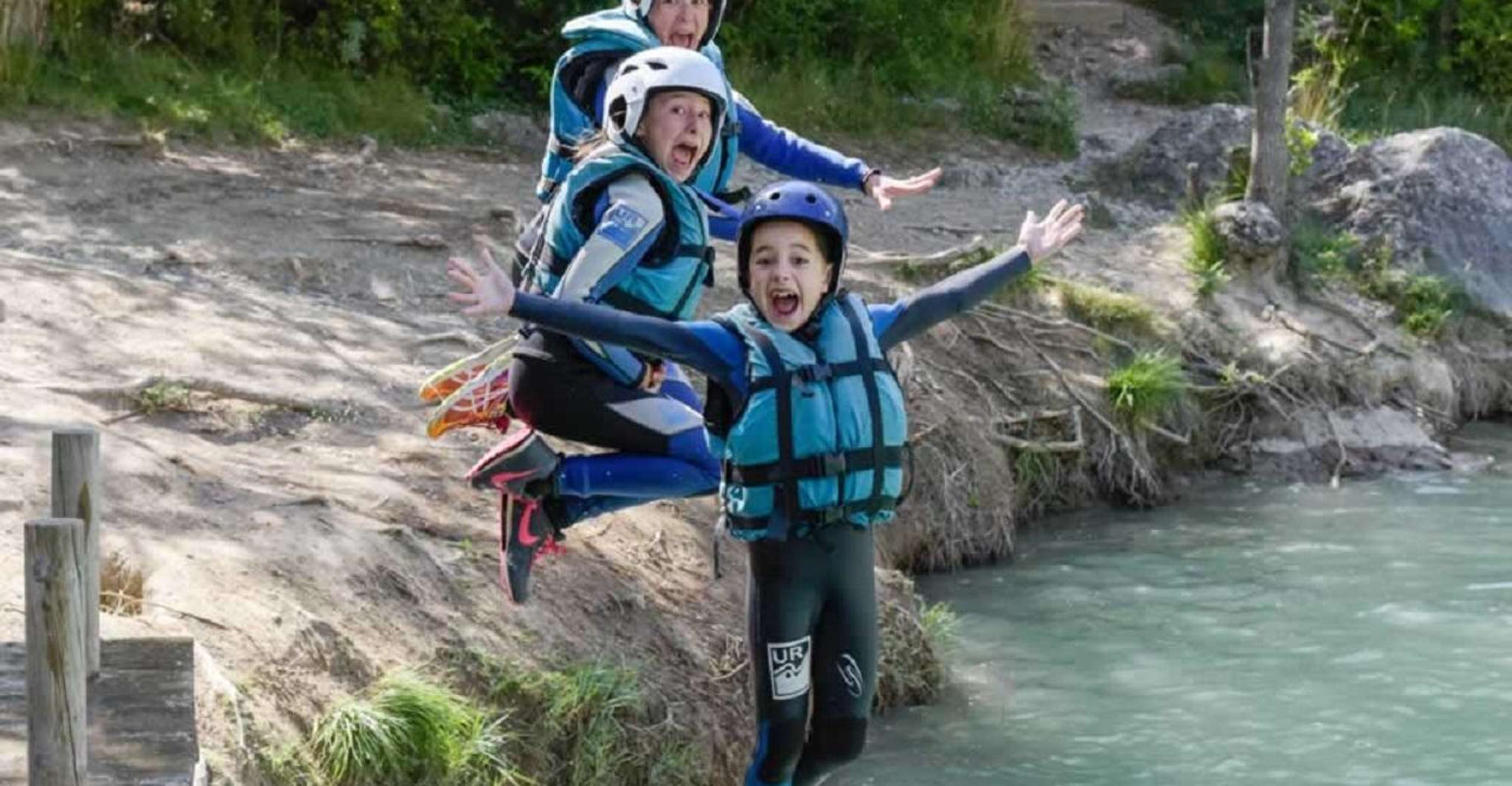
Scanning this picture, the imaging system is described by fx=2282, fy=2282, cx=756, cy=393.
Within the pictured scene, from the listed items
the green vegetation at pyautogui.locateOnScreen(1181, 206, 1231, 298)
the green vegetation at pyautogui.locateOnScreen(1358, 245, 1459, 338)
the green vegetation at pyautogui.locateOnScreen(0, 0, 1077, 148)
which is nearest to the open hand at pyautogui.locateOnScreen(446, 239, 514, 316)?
the green vegetation at pyautogui.locateOnScreen(0, 0, 1077, 148)

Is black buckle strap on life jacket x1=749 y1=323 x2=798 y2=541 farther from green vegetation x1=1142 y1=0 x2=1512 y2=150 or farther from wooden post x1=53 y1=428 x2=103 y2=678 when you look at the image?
green vegetation x1=1142 y1=0 x2=1512 y2=150

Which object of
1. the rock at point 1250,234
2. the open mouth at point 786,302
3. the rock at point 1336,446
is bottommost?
the rock at point 1336,446

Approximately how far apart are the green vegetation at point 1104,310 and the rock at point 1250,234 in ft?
3.25

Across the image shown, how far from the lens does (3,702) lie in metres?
5.09

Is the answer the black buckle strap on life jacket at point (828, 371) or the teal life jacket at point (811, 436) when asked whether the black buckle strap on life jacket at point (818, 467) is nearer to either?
the teal life jacket at point (811, 436)

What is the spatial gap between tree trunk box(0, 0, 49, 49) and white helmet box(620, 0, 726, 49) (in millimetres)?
6476

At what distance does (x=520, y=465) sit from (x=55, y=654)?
2111 mm

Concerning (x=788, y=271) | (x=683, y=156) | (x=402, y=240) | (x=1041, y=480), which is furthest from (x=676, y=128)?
(x=1041, y=480)

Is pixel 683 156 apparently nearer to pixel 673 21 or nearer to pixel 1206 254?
pixel 673 21

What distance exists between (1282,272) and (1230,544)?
2655 millimetres

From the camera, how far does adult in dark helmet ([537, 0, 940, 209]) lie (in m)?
6.35

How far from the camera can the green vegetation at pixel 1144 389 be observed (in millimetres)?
11344

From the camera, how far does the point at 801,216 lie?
5.38m

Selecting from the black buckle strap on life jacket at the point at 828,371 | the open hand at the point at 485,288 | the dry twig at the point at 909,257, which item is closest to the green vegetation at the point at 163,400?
the open hand at the point at 485,288
